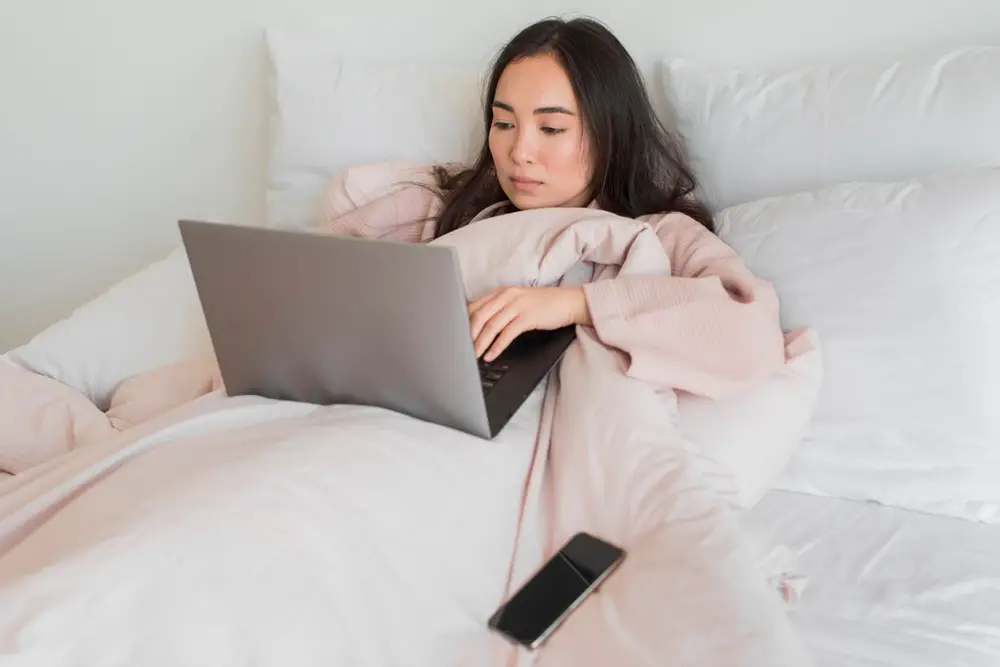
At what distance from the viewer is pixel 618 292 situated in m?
1.09

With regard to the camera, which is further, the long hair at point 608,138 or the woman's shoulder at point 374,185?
the woman's shoulder at point 374,185

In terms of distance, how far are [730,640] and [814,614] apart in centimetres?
27

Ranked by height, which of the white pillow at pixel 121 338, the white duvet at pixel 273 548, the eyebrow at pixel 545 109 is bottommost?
the white pillow at pixel 121 338

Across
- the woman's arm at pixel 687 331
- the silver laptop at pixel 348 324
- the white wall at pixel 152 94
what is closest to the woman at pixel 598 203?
the woman's arm at pixel 687 331

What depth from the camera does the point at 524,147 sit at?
51.4 inches

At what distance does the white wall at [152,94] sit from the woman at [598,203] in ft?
0.75

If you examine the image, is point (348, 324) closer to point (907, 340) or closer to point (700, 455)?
point (700, 455)

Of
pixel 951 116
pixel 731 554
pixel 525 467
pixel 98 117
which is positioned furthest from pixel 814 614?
pixel 98 117

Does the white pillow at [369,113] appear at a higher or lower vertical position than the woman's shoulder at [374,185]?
higher

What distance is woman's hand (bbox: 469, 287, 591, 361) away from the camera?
1.05 meters

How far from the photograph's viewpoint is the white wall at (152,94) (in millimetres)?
1543

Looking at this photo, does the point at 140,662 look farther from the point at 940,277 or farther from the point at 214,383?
the point at 940,277

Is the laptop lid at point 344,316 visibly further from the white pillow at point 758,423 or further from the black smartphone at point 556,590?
the white pillow at point 758,423

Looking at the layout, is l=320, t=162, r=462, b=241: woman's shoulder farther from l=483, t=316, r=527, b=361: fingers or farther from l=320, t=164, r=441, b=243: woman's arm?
l=483, t=316, r=527, b=361: fingers
